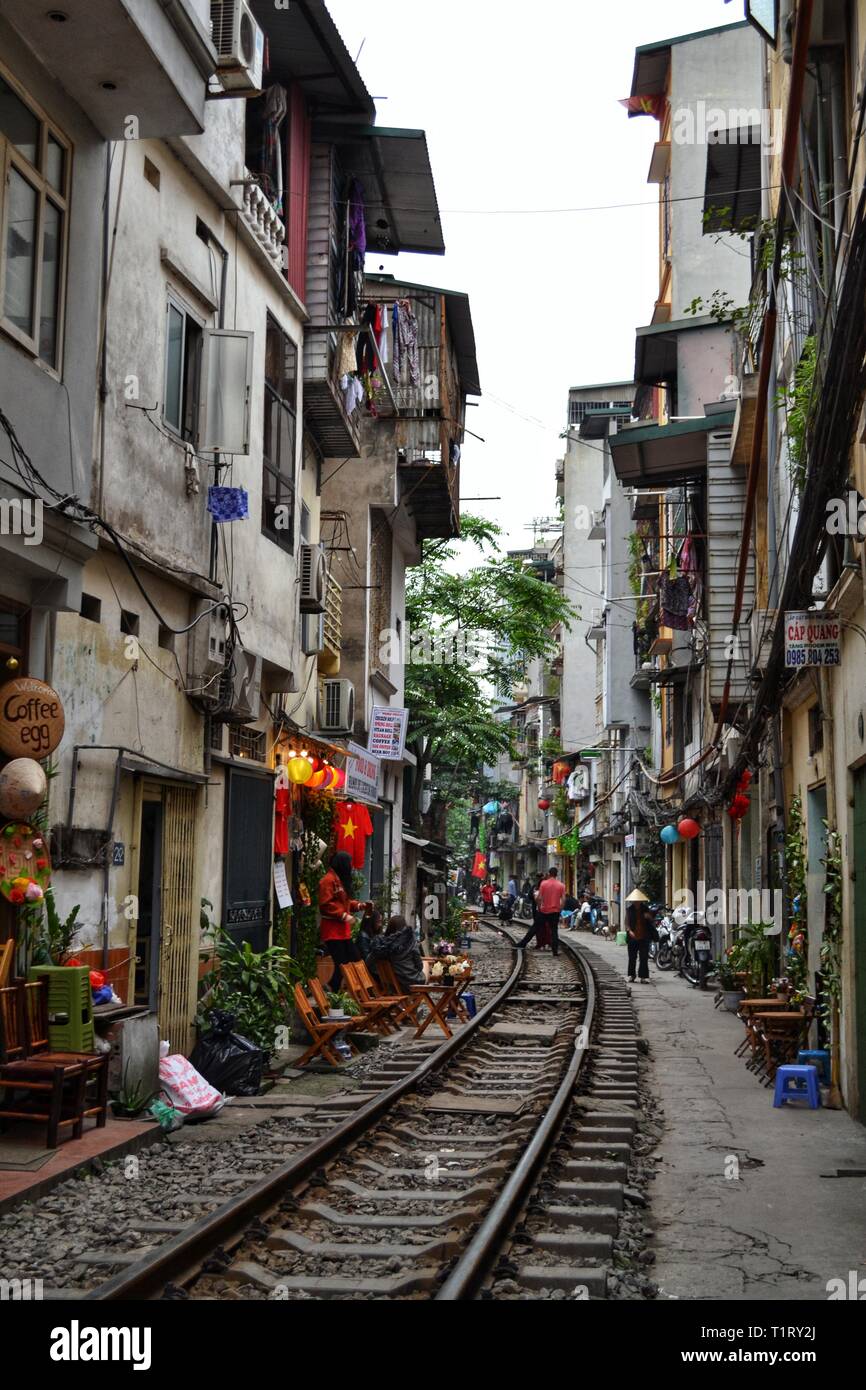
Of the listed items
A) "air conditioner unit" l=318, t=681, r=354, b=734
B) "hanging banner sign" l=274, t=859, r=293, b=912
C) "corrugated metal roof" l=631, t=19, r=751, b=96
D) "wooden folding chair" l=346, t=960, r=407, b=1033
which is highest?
"corrugated metal roof" l=631, t=19, r=751, b=96

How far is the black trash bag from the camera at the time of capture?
39.2 ft

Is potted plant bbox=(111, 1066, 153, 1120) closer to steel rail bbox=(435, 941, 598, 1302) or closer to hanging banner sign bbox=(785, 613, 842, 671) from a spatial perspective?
steel rail bbox=(435, 941, 598, 1302)

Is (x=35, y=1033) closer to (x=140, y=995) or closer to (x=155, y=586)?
(x=140, y=995)

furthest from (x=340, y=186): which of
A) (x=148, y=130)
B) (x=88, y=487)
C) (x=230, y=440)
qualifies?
(x=88, y=487)

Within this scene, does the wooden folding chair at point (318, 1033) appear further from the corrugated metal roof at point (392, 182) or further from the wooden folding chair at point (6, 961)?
the corrugated metal roof at point (392, 182)

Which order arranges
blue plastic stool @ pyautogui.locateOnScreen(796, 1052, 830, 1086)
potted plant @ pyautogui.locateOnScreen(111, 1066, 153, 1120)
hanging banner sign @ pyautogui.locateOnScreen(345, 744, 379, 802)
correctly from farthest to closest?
hanging banner sign @ pyautogui.locateOnScreen(345, 744, 379, 802) < blue plastic stool @ pyautogui.locateOnScreen(796, 1052, 830, 1086) < potted plant @ pyautogui.locateOnScreen(111, 1066, 153, 1120)

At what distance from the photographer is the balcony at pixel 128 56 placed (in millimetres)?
9047

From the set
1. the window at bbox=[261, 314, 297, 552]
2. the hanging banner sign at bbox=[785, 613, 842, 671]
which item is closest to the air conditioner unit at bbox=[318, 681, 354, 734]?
the window at bbox=[261, 314, 297, 552]

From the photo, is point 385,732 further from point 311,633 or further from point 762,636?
point 762,636

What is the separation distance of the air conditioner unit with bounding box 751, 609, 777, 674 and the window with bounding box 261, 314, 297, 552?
5680mm

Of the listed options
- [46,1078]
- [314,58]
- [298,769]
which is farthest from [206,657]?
[314,58]

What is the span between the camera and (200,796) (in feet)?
43.8

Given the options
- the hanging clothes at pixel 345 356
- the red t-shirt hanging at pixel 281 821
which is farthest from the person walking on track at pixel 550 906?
the red t-shirt hanging at pixel 281 821

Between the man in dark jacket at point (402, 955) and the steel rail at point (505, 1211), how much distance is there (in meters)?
5.13
